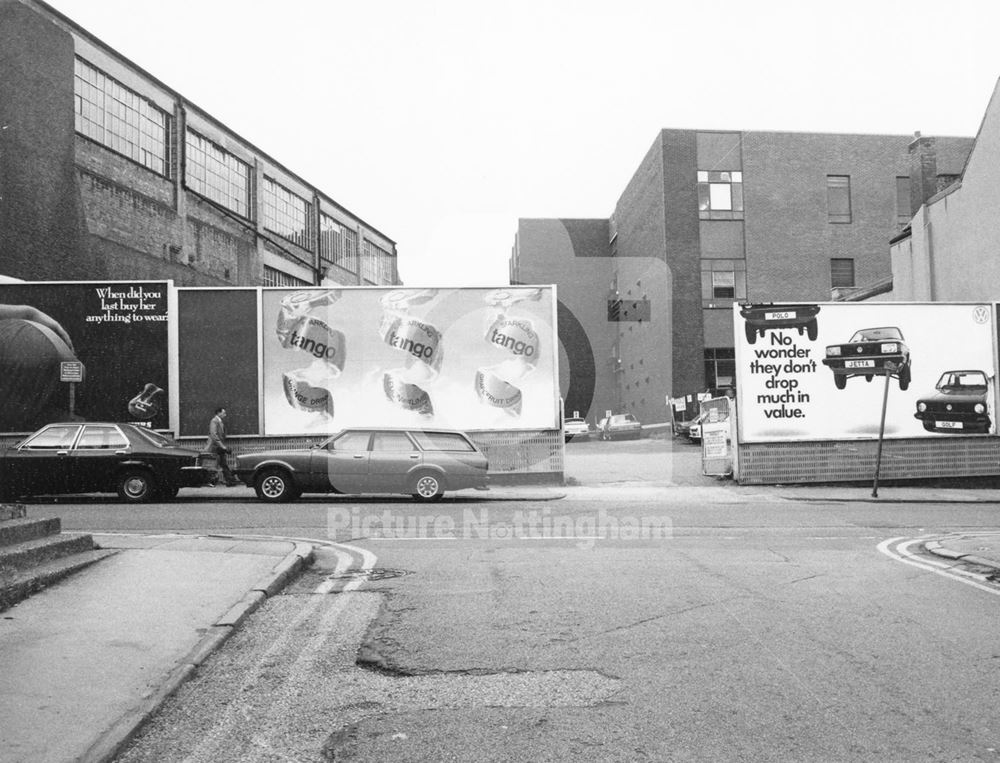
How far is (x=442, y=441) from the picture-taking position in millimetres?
17094

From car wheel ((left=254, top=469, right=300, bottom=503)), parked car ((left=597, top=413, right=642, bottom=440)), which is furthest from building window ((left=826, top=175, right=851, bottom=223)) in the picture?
car wheel ((left=254, top=469, right=300, bottom=503))

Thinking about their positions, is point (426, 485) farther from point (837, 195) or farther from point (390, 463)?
point (837, 195)

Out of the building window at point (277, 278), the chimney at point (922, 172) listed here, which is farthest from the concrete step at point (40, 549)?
the building window at point (277, 278)

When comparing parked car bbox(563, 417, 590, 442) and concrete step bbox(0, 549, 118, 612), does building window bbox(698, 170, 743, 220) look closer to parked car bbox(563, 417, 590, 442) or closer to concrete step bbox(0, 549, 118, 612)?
parked car bbox(563, 417, 590, 442)

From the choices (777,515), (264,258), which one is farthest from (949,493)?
(264,258)

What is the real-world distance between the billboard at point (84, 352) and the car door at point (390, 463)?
644cm

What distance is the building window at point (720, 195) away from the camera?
1807 inches

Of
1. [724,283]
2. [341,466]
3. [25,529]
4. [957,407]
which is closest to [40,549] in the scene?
[25,529]

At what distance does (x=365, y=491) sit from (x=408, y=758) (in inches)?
506

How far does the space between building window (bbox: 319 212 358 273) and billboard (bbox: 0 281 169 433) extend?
3201 centimetres

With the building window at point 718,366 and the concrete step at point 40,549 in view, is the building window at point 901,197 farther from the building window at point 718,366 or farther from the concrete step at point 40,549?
the concrete step at point 40,549

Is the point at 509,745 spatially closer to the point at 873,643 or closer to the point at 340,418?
the point at 873,643

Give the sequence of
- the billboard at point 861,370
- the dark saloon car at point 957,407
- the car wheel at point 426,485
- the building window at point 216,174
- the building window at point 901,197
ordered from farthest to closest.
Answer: the building window at point 901,197
the building window at point 216,174
the dark saloon car at point 957,407
the billboard at point 861,370
the car wheel at point 426,485

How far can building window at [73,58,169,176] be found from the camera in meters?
29.7
